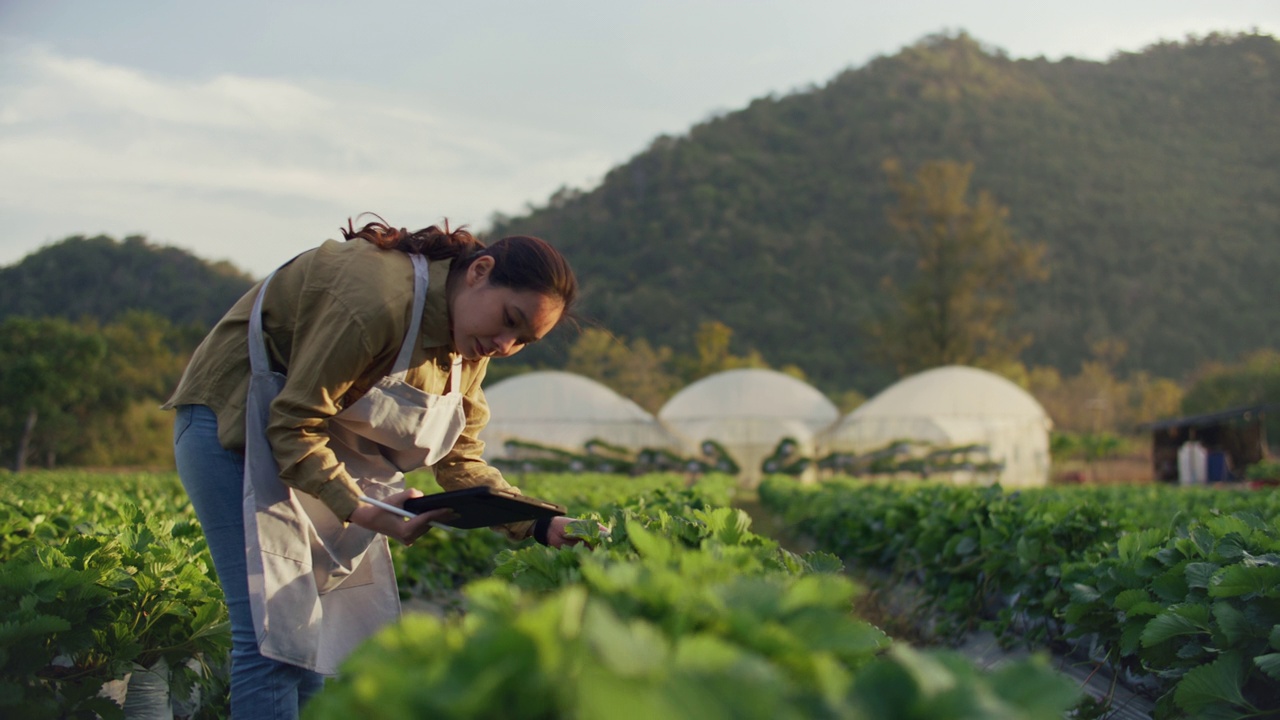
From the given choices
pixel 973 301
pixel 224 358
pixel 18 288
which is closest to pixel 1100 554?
pixel 224 358

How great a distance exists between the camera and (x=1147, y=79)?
8238 cm

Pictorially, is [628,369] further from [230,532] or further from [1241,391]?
[230,532]

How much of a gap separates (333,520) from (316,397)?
1.64 feet

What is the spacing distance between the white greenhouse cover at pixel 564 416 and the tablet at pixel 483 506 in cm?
2625

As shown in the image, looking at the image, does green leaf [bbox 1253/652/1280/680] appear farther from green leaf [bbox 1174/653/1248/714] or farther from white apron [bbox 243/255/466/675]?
white apron [bbox 243/255/466/675]

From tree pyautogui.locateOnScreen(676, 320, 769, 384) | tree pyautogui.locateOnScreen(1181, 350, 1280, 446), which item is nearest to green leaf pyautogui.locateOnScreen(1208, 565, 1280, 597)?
tree pyautogui.locateOnScreen(1181, 350, 1280, 446)

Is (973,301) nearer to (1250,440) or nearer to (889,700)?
(1250,440)

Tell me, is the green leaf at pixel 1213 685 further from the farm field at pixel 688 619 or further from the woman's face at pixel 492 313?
the woman's face at pixel 492 313

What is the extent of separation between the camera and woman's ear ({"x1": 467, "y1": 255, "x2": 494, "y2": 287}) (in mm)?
2734

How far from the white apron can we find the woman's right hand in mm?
196

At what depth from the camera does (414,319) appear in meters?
2.72

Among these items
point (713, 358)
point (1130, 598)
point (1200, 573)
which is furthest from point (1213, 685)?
point (713, 358)

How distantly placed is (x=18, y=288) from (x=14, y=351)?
11.1ft

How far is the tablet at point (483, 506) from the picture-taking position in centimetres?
264
